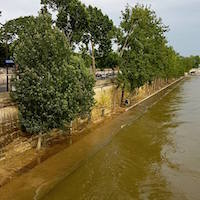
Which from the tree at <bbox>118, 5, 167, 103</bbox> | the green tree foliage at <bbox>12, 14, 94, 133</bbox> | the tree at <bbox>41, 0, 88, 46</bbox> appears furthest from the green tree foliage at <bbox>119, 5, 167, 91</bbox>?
the green tree foliage at <bbox>12, 14, 94, 133</bbox>

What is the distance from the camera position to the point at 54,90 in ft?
54.6

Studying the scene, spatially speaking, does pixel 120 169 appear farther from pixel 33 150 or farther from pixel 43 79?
pixel 43 79

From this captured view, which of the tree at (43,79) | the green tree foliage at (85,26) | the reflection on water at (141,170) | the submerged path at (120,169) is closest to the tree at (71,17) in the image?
the green tree foliage at (85,26)

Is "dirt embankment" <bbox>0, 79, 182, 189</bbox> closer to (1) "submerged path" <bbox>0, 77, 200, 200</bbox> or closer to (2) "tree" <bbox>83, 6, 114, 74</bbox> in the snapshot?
(1) "submerged path" <bbox>0, 77, 200, 200</bbox>

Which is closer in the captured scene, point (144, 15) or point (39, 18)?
point (39, 18)

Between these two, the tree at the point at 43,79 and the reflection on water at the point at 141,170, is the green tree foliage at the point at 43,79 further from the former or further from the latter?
the reflection on water at the point at 141,170

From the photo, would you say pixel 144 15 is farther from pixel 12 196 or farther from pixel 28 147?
pixel 12 196

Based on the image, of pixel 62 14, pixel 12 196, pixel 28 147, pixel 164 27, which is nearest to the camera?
pixel 12 196

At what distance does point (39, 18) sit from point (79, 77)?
4.09 metres

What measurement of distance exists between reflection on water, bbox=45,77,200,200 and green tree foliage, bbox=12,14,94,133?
3.13 meters

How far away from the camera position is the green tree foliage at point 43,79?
54.5 feet

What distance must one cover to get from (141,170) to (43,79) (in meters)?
6.61

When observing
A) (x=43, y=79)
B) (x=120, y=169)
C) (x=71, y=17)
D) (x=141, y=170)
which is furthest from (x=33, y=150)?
(x=71, y=17)

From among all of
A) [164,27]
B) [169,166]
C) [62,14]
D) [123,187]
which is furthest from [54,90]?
[164,27]
